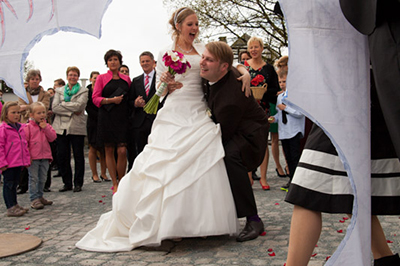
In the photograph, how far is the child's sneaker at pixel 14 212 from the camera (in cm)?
601

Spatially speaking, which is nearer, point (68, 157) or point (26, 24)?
point (26, 24)

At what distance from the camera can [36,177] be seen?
677cm

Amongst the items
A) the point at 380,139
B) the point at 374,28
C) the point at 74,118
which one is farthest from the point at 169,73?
the point at 74,118

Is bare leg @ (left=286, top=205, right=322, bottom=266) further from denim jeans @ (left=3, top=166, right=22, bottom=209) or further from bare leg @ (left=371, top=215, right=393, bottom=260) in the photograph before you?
denim jeans @ (left=3, top=166, right=22, bottom=209)

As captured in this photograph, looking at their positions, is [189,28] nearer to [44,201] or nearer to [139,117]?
[139,117]

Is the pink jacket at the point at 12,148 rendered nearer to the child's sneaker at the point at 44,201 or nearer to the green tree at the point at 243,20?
the child's sneaker at the point at 44,201

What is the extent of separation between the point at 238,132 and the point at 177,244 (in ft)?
4.01

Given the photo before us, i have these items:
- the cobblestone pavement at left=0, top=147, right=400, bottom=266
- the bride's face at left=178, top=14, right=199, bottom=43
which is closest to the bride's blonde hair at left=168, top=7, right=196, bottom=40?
the bride's face at left=178, top=14, right=199, bottom=43

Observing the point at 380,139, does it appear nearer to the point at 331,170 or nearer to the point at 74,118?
the point at 331,170

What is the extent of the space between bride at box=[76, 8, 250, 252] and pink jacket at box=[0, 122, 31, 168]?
2.20 metres

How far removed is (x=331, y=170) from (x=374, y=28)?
0.76m

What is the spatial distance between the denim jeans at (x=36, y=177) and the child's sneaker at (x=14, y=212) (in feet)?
1.90

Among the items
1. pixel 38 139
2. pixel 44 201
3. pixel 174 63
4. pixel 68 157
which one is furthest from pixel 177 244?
pixel 68 157

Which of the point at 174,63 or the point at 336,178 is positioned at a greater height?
the point at 174,63
